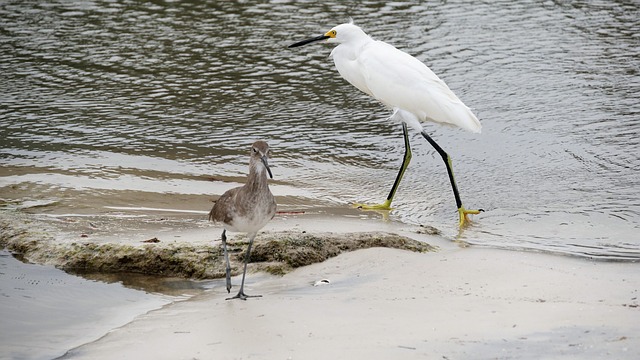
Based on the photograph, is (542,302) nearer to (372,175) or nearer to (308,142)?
(372,175)

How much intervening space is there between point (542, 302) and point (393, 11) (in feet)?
31.6

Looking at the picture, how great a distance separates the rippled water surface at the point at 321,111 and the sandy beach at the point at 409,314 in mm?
1046

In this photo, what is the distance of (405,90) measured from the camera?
7.80 m

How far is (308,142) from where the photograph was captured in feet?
31.0

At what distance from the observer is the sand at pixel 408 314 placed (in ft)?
14.5

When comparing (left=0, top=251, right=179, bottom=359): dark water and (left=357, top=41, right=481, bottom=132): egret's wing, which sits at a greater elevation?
(left=357, top=41, right=481, bottom=132): egret's wing

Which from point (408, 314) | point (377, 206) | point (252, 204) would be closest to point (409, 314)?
point (408, 314)

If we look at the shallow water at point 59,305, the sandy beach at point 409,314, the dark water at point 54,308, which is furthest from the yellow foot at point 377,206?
the dark water at point 54,308

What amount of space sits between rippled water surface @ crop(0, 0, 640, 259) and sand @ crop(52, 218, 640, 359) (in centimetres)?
102

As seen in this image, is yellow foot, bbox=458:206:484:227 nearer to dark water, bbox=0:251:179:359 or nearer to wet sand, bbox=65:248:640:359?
wet sand, bbox=65:248:640:359

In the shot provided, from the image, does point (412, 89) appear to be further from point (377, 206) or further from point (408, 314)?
point (408, 314)

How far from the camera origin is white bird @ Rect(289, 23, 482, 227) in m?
7.71

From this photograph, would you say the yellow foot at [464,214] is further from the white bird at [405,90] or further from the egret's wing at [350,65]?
the egret's wing at [350,65]

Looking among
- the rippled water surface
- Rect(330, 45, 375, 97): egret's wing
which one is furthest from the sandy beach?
Rect(330, 45, 375, 97): egret's wing
